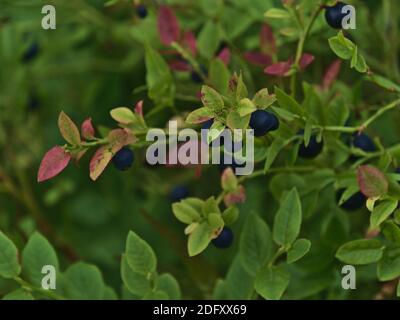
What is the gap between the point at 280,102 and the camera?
82 cm

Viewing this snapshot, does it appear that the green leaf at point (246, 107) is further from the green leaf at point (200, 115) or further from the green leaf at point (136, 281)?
the green leaf at point (136, 281)

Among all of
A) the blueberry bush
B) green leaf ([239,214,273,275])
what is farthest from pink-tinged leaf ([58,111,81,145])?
green leaf ([239,214,273,275])

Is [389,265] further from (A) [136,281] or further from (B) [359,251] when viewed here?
(A) [136,281]

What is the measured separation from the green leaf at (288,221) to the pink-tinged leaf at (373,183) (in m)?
0.07

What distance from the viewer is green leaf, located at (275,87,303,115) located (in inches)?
32.0

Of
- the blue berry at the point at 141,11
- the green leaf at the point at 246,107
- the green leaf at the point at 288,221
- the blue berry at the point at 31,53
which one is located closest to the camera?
the green leaf at the point at 246,107

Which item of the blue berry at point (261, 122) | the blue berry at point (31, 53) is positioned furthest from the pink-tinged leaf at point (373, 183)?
the blue berry at point (31, 53)

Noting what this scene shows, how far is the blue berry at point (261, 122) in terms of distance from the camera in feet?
2.54

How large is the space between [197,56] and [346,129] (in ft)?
1.01

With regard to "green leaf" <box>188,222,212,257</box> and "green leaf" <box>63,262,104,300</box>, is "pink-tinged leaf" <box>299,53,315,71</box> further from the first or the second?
"green leaf" <box>63,262,104,300</box>

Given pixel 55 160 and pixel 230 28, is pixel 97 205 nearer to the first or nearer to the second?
pixel 230 28

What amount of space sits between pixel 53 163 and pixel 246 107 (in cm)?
20
